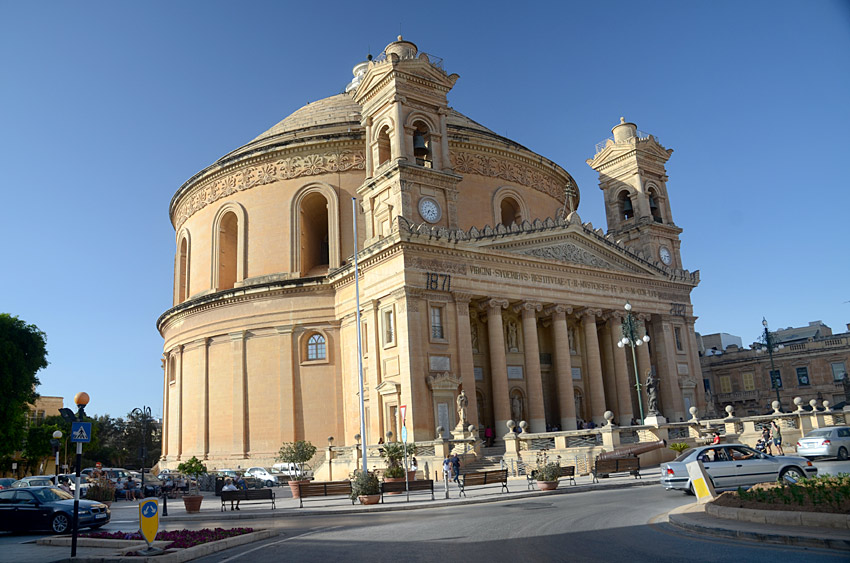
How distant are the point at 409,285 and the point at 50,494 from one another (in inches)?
685

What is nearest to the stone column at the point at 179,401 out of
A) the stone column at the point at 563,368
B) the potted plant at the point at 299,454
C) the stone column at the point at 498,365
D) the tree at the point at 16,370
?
the tree at the point at 16,370

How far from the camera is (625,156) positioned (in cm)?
4853

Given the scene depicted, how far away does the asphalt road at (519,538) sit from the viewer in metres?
10.5

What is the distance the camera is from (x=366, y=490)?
22.1 m

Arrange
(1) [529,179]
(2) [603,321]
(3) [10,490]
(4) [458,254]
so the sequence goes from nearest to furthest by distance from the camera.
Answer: (3) [10,490] < (4) [458,254] < (2) [603,321] < (1) [529,179]

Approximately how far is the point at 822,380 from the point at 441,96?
40969mm

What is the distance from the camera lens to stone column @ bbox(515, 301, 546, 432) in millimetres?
35594

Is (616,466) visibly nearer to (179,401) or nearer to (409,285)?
(409,285)

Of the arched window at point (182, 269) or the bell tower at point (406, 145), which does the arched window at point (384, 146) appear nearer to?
the bell tower at point (406, 145)

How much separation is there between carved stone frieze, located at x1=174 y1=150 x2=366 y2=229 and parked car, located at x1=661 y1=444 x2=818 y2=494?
96.1ft

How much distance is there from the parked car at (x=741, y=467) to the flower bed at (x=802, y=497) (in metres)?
3.52

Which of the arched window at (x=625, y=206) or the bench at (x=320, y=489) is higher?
the arched window at (x=625, y=206)

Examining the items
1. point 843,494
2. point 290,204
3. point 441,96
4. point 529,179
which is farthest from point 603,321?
point 843,494

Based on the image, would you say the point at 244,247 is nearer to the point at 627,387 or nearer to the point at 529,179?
the point at 529,179
